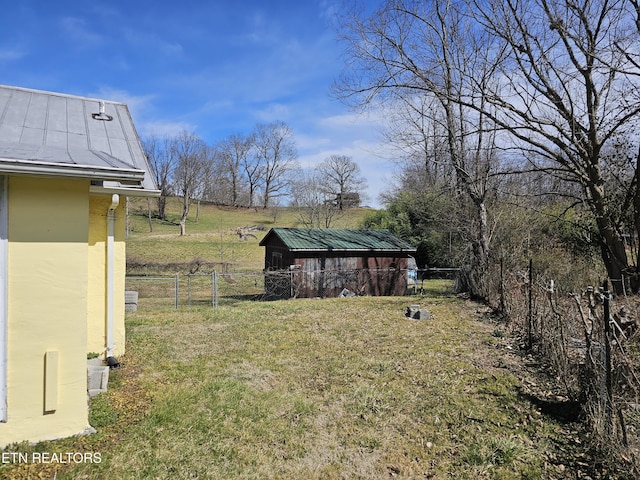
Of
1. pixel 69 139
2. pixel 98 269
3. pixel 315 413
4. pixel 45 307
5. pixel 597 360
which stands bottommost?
pixel 315 413

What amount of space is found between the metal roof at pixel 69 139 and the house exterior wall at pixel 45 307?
32 centimetres

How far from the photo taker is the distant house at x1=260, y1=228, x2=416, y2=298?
1730 cm

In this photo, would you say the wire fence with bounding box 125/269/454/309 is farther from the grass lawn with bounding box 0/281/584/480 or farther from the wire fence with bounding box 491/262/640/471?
the wire fence with bounding box 491/262/640/471

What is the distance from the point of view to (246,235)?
38.6 meters

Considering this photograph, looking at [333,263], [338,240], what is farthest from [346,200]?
[333,263]

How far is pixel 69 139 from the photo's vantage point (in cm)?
541

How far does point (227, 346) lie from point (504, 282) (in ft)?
24.3

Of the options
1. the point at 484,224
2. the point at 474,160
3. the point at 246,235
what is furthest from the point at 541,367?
the point at 246,235

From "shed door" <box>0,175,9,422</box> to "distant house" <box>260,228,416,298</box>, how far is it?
1256 centimetres

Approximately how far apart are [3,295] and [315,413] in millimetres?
3673

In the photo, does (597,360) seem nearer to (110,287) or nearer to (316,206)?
(110,287)

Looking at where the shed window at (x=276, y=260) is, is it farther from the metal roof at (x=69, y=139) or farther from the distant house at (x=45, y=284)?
the distant house at (x=45, y=284)

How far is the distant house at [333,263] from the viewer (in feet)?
56.7

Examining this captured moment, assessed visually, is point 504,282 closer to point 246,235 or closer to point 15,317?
point 15,317
